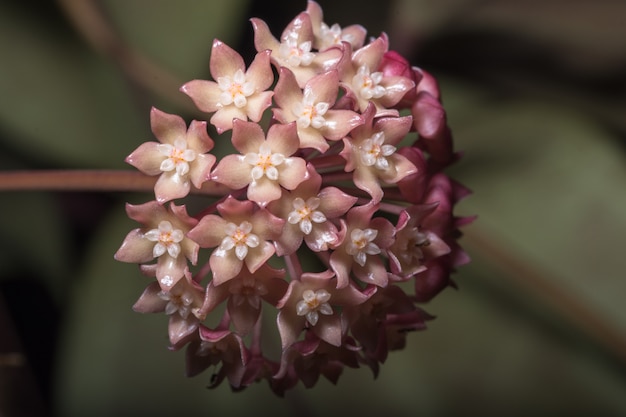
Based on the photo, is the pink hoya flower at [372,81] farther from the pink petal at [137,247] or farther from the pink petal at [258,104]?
the pink petal at [137,247]

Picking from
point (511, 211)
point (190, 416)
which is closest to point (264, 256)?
point (190, 416)

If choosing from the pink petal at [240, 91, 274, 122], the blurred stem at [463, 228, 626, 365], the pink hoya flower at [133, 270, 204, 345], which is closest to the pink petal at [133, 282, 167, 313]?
the pink hoya flower at [133, 270, 204, 345]

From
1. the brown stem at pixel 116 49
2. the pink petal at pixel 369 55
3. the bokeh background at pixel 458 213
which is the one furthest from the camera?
the brown stem at pixel 116 49

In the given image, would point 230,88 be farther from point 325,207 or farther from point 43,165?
point 43,165

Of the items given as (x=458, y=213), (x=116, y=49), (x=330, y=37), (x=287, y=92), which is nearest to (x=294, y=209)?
(x=287, y=92)

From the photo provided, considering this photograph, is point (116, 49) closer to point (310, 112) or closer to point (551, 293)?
point (310, 112)

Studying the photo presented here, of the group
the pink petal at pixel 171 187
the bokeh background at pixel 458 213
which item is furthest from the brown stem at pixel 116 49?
the pink petal at pixel 171 187
